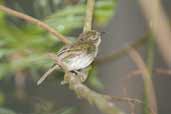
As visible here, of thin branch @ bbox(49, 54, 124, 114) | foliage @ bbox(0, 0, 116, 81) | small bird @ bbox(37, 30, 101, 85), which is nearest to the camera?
thin branch @ bbox(49, 54, 124, 114)

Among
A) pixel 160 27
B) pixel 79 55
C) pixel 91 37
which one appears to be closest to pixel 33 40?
pixel 91 37

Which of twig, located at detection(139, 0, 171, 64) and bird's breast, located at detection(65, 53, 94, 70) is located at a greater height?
twig, located at detection(139, 0, 171, 64)

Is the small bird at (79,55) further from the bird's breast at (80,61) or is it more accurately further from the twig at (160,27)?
the twig at (160,27)

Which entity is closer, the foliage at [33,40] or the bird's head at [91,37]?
the bird's head at [91,37]

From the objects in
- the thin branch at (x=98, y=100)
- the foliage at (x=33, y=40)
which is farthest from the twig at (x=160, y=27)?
the foliage at (x=33, y=40)

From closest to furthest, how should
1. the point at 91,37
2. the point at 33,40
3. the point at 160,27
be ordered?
1. the point at 160,27
2. the point at 91,37
3. the point at 33,40

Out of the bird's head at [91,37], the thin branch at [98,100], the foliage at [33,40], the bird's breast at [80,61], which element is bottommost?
the foliage at [33,40]

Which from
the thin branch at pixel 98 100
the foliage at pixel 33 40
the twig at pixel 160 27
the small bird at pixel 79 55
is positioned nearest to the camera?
the thin branch at pixel 98 100

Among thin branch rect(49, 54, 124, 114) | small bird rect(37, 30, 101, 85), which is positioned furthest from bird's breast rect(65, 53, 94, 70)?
thin branch rect(49, 54, 124, 114)

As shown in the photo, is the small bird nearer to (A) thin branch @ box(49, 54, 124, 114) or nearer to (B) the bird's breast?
(B) the bird's breast

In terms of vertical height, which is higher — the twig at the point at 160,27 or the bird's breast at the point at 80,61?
the twig at the point at 160,27

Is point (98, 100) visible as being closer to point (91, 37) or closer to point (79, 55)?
point (79, 55)

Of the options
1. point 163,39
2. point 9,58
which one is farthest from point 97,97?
point 9,58

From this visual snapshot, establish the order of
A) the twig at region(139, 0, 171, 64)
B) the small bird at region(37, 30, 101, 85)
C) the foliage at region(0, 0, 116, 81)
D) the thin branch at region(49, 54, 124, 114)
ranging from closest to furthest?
the thin branch at region(49, 54, 124, 114) < the twig at region(139, 0, 171, 64) < the small bird at region(37, 30, 101, 85) < the foliage at region(0, 0, 116, 81)
